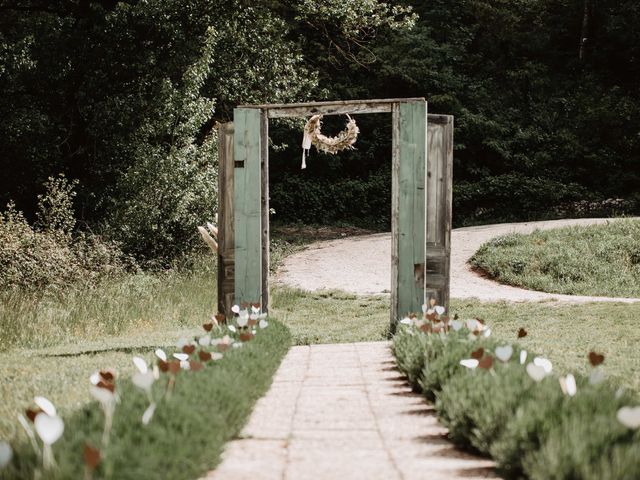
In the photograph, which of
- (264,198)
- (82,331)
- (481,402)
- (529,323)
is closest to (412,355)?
(481,402)

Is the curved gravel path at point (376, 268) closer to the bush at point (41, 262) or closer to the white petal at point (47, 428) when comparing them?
the bush at point (41, 262)

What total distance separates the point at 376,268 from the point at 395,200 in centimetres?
683

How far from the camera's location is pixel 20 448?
2.38m

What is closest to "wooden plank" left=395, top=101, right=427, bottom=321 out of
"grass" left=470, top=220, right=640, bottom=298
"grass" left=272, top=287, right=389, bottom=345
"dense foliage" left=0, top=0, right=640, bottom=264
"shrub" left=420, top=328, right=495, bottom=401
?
"grass" left=272, top=287, right=389, bottom=345

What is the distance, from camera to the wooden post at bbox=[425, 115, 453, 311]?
6.96 m

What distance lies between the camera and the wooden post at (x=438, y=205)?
22.9 ft

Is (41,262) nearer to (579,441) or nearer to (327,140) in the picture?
(327,140)

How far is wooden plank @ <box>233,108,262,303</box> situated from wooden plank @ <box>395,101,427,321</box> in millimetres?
1307

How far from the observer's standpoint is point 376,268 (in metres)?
13.7

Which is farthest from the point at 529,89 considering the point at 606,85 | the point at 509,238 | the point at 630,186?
the point at 509,238

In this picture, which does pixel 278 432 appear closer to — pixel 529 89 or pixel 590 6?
pixel 529 89

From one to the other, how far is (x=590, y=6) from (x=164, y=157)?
16161mm

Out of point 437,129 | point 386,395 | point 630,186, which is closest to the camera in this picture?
point 386,395

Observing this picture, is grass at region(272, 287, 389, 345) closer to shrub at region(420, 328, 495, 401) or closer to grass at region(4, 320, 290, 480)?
shrub at region(420, 328, 495, 401)
